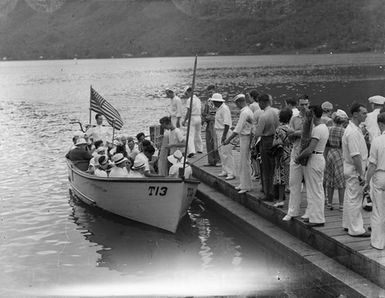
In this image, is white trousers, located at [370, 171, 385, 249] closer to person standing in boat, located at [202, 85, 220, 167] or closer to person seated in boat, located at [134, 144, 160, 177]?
person seated in boat, located at [134, 144, 160, 177]

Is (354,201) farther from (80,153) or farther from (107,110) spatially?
(107,110)

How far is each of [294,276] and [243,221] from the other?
2.57 meters

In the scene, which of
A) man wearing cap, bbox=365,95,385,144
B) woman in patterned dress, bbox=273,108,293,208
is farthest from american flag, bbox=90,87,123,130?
man wearing cap, bbox=365,95,385,144

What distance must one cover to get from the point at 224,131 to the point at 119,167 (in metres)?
2.69

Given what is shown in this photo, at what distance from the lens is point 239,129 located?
11.6m

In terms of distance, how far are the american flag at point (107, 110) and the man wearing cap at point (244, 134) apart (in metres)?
6.43

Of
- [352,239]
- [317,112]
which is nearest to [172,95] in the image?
[317,112]

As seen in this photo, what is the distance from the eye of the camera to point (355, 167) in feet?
27.7

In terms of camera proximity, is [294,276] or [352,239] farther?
[294,276]

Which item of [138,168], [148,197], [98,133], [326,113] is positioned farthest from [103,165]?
[326,113]

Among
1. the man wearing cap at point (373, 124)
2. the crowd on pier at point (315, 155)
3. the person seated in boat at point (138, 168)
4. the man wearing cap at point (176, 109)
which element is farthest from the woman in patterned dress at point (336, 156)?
the man wearing cap at point (176, 109)

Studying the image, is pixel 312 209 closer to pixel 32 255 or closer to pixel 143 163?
pixel 143 163

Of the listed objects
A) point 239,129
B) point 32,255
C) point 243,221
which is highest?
point 239,129

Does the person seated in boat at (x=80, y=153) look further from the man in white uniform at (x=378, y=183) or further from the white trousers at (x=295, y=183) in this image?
the man in white uniform at (x=378, y=183)
